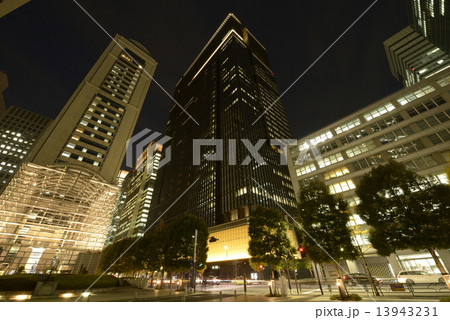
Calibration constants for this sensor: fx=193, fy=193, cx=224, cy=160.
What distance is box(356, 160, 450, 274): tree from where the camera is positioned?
13469 mm

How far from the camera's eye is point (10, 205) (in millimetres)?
38656

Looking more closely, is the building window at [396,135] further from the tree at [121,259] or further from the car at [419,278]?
the tree at [121,259]

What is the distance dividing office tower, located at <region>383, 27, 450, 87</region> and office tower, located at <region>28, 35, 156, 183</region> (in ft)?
408

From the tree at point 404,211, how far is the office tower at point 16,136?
128654 millimetres

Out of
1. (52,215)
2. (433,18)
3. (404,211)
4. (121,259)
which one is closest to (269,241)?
(404,211)

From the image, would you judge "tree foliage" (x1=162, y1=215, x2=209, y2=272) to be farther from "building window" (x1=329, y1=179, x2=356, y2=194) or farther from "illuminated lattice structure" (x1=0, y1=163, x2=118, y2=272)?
"illuminated lattice structure" (x1=0, y1=163, x2=118, y2=272)

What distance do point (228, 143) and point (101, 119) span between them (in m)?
46.3

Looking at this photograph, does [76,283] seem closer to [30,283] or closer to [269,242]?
[30,283]

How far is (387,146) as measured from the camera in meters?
34.3

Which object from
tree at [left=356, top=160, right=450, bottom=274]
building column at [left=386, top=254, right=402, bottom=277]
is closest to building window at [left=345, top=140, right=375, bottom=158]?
building column at [left=386, top=254, right=402, bottom=277]

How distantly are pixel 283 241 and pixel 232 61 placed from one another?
115 metres

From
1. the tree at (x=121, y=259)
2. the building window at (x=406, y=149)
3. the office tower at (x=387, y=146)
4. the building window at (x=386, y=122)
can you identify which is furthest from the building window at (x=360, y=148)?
the tree at (x=121, y=259)
